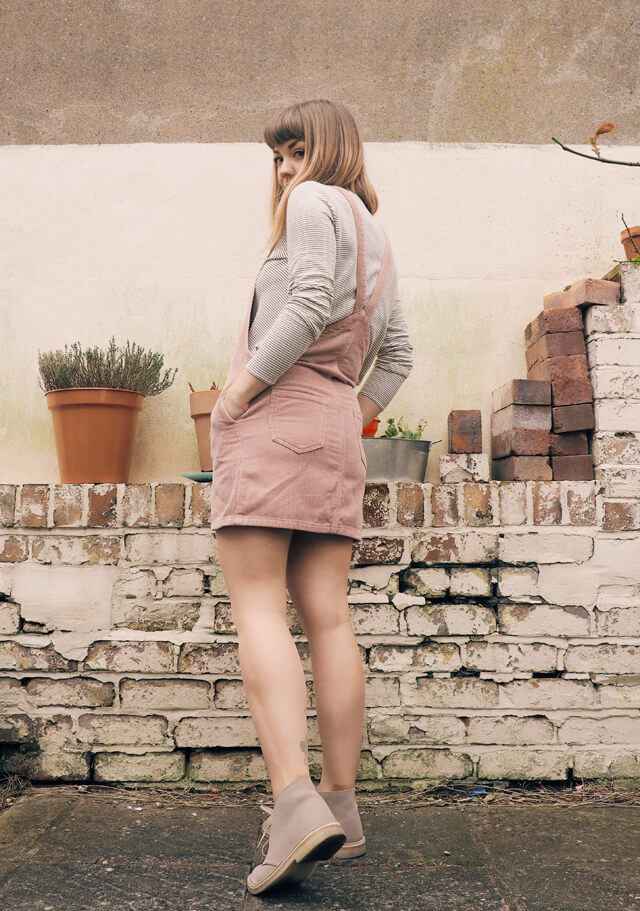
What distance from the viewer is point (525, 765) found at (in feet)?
7.50

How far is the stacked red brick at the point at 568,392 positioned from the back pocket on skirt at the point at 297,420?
3.17 ft

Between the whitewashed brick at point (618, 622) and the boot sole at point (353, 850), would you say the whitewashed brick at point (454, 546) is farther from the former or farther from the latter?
the boot sole at point (353, 850)

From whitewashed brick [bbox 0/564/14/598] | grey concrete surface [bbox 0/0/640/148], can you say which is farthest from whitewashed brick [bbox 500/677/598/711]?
grey concrete surface [bbox 0/0/640/148]

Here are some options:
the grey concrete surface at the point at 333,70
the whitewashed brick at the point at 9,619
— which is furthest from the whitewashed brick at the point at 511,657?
the grey concrete surface at the point at 333,70

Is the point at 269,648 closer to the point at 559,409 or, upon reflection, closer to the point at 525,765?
the point at 525,765

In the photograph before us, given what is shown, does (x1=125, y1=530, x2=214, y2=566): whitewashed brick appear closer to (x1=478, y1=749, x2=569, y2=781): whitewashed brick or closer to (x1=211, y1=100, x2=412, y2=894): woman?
(x1=211, y1=100, x2=412, y2=894): woman

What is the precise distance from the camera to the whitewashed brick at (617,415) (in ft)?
7.78

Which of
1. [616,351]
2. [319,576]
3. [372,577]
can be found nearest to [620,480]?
[616,351]

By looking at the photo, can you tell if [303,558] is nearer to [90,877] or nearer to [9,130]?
[90,877]

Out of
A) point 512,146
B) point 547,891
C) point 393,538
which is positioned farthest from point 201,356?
point 547,891

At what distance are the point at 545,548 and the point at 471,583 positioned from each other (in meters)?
0.24

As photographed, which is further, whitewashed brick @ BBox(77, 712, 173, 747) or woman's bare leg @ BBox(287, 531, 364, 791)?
whitewashed brick @ BBox(77, 712, 173, 747)

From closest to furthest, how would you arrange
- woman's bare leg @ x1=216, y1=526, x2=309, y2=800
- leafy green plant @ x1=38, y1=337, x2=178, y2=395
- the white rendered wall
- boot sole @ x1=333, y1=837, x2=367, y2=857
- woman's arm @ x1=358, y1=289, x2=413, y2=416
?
woman's bare leg @ x1=216, y1=526, x2=309, y2=800, boot sole @ x1=333, y1=837, x2=367, y2=857, woman's arm @ x1=358, y1=289, x2=413, y2=416, leafy green plant @ x1=38, y1=337, x2=178, y2=395, the white rendered wall

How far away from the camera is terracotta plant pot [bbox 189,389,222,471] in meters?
2.53
